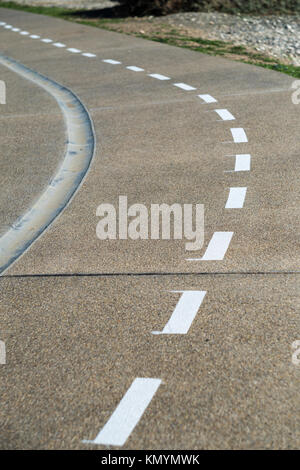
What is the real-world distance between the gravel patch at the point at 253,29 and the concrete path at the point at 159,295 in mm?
8784

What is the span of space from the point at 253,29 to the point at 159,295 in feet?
56.4

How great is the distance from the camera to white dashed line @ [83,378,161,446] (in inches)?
125

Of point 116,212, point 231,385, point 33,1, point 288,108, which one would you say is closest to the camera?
point 231,385

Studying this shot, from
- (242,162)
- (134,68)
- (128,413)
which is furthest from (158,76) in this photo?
(128,413)

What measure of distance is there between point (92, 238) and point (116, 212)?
547mm

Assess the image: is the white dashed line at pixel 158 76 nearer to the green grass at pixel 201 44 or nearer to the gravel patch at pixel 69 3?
the green grass at pixel 201 44

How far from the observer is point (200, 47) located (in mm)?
15414

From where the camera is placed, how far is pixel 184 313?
4230mm

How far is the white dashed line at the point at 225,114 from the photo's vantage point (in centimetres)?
899

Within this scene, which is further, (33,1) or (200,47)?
(33,1)

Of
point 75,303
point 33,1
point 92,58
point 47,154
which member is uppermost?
point 75,303

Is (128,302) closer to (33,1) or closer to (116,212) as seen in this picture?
(116,212)
